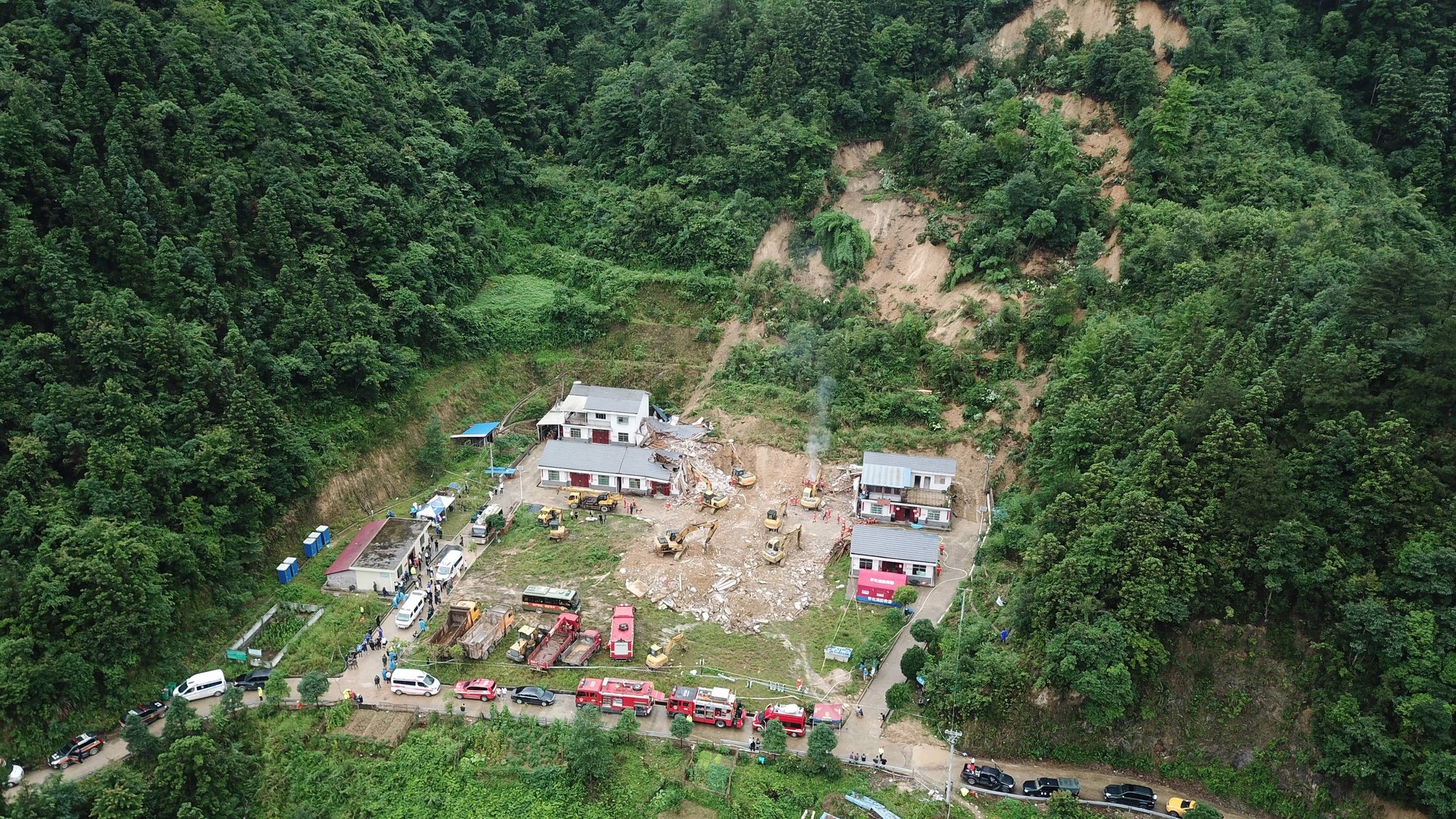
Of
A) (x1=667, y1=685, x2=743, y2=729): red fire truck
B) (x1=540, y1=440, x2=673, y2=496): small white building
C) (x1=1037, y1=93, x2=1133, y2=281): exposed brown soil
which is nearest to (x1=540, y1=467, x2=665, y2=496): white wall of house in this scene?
(x1=540, y1=440, x2=673, y2=496): small white building

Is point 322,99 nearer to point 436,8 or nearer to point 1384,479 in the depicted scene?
point 436,8

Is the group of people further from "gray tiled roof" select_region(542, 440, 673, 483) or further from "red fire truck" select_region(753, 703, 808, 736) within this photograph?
"gray tiled roof" select_region(542, 440, 673, 483)

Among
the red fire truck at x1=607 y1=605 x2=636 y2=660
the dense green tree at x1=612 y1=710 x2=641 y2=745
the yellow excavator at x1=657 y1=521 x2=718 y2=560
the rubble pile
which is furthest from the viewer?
the yellow excavator at x1=657 y1=521 x2=718 y2=560

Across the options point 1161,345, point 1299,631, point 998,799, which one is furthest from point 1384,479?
point 998,799

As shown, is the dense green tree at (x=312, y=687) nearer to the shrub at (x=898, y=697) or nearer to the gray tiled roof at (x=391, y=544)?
the gray tiled roof at (x=391, y=544)

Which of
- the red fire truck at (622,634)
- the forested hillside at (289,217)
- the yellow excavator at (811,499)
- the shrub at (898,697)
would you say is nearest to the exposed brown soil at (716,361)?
the forested hillside at (289,217)
